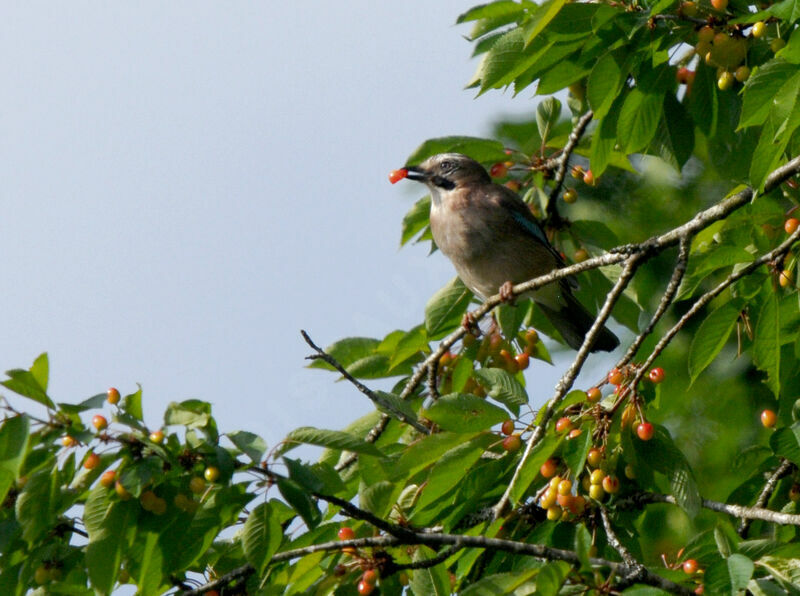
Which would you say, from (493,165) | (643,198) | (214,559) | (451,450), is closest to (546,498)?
(451,450)

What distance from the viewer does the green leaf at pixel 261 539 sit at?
3639mm

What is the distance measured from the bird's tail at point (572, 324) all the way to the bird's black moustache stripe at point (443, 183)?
1.03 m

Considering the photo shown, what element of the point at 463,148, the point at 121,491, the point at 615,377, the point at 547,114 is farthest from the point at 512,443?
the point at 547,114

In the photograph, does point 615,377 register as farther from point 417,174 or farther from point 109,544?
point 417,174

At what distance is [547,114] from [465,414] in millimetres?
2346

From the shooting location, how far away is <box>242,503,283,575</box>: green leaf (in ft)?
11.9

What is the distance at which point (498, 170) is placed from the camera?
580 centimetres

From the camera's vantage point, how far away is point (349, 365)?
5547 mm

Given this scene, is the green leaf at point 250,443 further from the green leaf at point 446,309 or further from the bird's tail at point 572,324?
the bird's tail at point 572,324

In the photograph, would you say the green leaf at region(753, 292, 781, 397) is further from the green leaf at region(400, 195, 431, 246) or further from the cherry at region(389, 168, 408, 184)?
the cherry at region(389, 168, 408, 184)

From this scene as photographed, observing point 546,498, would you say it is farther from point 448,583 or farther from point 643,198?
point 643,198

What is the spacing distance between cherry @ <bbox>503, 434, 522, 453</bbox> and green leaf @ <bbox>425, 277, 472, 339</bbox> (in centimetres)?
133

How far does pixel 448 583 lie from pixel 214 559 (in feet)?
3.46

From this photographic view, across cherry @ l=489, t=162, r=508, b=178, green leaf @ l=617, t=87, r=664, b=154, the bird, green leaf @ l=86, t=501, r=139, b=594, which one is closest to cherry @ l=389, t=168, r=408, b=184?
the bird
